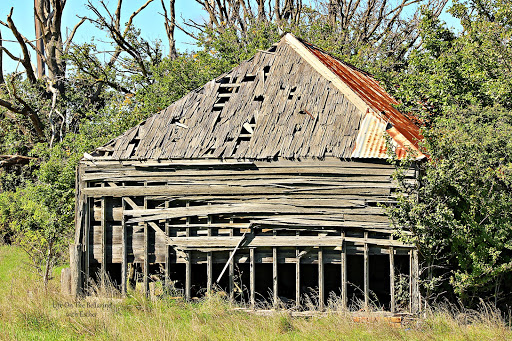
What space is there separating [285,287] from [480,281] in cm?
497

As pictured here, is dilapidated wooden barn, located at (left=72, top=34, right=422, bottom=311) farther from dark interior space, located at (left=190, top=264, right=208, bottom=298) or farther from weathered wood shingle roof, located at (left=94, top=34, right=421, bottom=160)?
dark interior space, located at (left=190, top=264, right=208, bottom=298)

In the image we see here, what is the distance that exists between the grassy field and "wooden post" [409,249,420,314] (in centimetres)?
28

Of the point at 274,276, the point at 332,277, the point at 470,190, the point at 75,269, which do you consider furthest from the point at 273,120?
the point at 75,269

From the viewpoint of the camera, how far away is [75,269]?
11.6 metres

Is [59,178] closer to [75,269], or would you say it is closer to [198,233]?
[75,269]

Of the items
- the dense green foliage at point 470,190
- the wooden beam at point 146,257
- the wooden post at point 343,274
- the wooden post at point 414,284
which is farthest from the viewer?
the wooden beam at point 146,257

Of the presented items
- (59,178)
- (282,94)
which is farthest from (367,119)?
(59,178)

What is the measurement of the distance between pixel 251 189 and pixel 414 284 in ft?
11.8

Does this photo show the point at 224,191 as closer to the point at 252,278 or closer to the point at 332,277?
the point at 252,278

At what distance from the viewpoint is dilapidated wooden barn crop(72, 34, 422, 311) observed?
11102 mm

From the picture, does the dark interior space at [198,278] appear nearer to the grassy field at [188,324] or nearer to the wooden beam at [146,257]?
→ the wooden beam at [146,257]

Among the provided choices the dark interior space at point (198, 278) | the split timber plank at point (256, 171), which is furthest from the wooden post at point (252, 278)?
the dark interior space at point (198, 278)

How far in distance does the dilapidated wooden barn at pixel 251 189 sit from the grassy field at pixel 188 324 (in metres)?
0.75

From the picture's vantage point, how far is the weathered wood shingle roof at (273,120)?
37.2 feet
